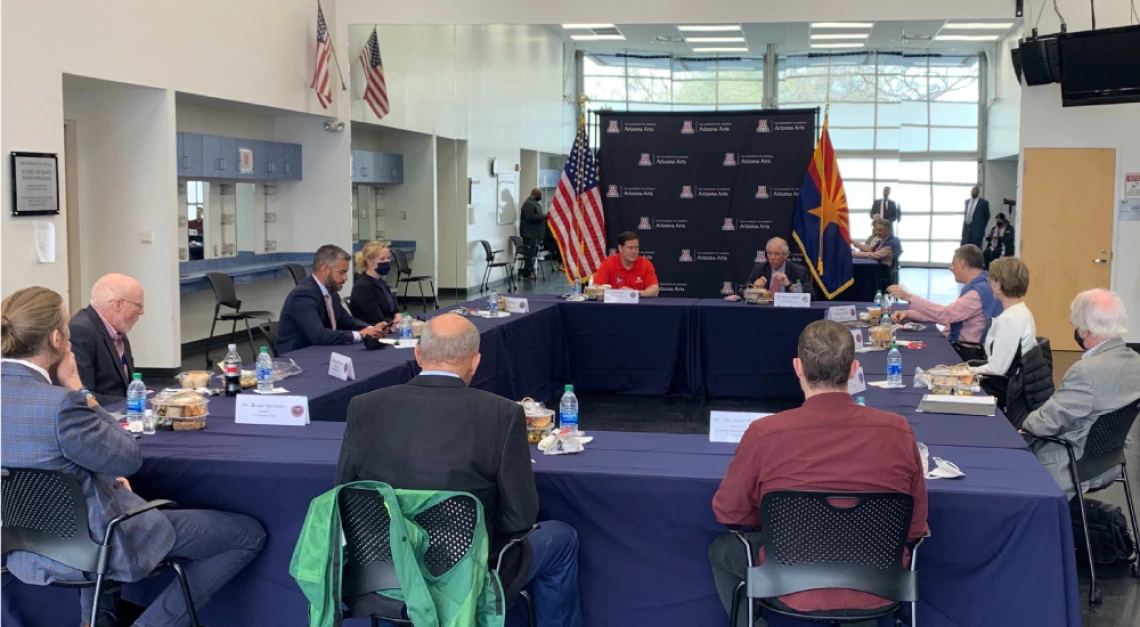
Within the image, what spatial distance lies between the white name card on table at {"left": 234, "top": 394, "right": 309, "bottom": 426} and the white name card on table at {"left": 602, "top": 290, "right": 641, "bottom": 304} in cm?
439

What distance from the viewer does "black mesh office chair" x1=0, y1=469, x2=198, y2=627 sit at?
271 centimetres

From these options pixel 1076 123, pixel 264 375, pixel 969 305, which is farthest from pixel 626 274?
pixel 264 375

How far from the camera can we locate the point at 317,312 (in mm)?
5582

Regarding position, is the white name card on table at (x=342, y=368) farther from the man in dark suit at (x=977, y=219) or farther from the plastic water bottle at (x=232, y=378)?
the man in dark suit at (x=977, y=219)

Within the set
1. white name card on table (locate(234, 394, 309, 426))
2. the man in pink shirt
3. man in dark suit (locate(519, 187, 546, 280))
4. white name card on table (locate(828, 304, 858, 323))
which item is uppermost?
man in dark suit (locate(519, 187, 546, 280))

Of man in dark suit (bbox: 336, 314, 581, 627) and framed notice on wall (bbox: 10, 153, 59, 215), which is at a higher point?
framed notice on wall (bbox: 10, 153, 59, 215)

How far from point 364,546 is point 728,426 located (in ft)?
4.23

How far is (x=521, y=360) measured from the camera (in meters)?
6.94

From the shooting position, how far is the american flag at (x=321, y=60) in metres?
10.2

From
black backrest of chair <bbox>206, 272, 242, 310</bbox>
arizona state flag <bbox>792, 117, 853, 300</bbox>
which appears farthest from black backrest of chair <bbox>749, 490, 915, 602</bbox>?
arizona state flag <bbox>792, 117, 853, 300</bbox>

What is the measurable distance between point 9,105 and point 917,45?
9794 millimetres

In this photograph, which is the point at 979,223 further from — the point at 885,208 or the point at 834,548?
the point at 834,548

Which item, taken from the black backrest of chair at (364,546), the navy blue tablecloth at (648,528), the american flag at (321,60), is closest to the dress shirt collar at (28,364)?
the navy blue tablecloth at (648,528)

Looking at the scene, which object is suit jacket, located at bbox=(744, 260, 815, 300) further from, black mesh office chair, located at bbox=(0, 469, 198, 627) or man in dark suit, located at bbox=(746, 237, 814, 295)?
black mesh office chair, located at bbox=(0, 469, 198, 627)
